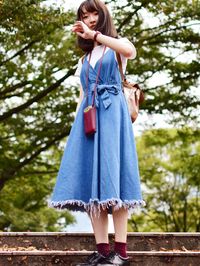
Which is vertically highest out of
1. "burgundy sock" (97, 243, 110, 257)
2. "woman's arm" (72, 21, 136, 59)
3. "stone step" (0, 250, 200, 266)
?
"woman's arm" (72, 21, 136, 59)

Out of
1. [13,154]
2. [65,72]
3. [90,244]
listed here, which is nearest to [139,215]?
[13,154]

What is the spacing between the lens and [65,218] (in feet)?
67.7

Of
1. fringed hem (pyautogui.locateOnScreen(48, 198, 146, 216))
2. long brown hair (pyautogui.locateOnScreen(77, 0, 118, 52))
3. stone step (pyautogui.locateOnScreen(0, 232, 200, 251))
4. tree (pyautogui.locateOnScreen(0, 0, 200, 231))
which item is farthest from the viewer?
tree (pyautogui.locateOnScreen(0, 0, 200, 231))

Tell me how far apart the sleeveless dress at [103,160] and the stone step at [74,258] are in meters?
0.32

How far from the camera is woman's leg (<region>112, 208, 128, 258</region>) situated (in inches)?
153

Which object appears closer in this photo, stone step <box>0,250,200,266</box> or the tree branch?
stone step <box>0,250,200,266</box>

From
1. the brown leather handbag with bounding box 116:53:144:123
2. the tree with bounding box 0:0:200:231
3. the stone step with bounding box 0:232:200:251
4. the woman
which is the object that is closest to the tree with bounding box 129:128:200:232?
the tree with bounding box 0:0:200:231

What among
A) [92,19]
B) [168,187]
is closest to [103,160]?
[92,19]

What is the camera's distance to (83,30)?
13.1 ft

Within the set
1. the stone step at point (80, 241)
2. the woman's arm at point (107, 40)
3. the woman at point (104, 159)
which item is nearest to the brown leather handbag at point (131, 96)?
the woman at point (104, 159)

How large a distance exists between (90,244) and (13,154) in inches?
336

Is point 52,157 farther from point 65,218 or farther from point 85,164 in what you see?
point 85,164

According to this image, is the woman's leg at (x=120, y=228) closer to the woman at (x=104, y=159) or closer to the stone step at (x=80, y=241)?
the woman at (x=104, y=159)

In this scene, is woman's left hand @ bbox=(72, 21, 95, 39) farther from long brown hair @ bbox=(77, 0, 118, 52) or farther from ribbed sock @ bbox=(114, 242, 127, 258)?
ribbed sock @ bbox=(114, 242, 127, 258)
